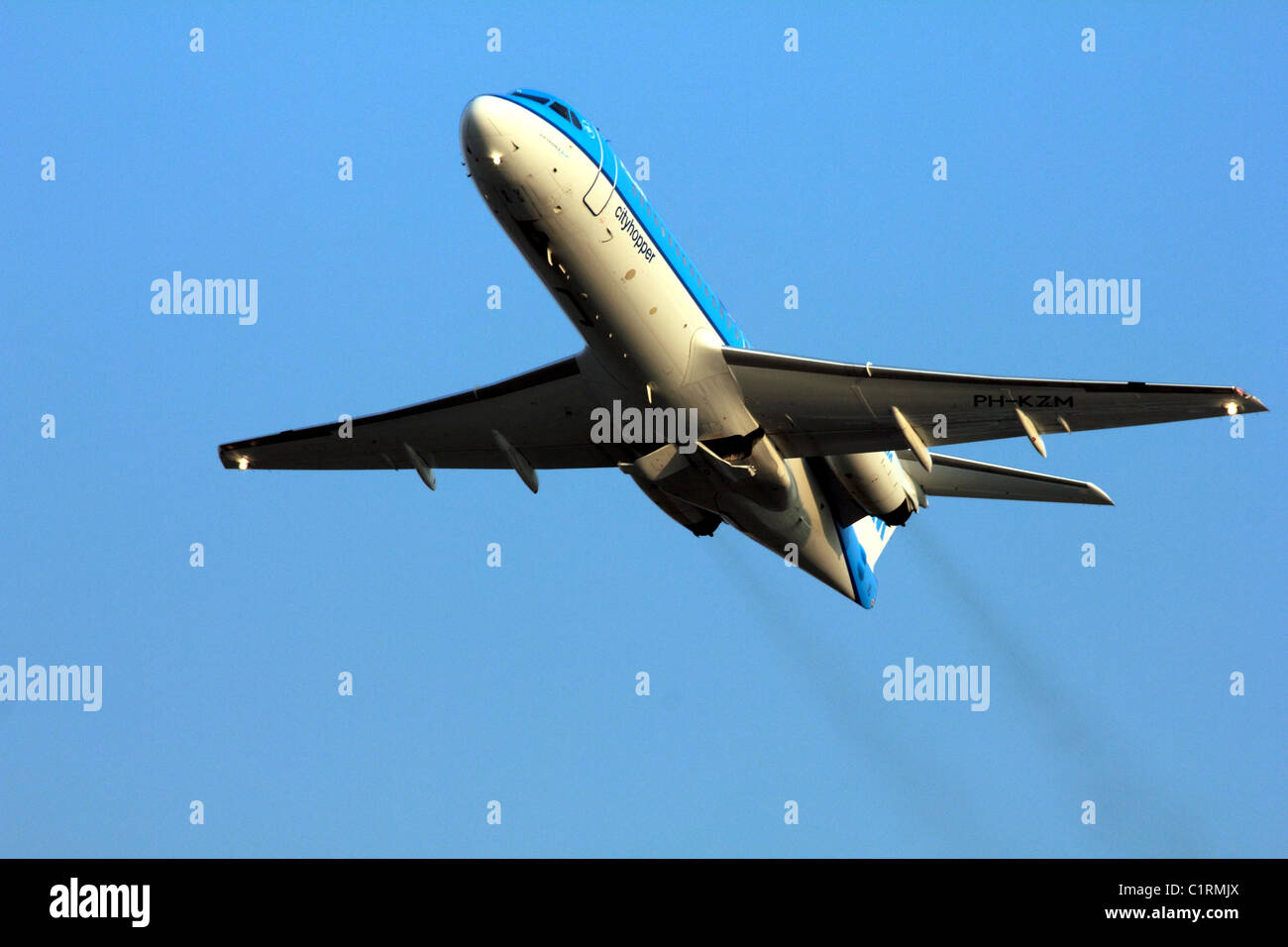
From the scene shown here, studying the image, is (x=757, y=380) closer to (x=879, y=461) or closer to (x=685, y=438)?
(x=685, y=438)

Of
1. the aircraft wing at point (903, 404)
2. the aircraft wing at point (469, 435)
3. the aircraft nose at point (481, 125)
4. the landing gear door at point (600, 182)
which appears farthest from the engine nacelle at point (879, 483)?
the aircraft nose at point (481, 125)

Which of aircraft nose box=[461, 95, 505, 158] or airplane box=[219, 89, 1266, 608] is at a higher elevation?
aircraft nose box=[461, 95, 505, 158]

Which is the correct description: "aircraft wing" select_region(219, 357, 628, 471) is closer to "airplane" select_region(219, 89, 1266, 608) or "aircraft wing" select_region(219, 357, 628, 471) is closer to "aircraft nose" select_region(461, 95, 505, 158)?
"airplane" select_region(219, 89, 1266, 608)

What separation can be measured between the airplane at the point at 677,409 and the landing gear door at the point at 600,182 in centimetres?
4

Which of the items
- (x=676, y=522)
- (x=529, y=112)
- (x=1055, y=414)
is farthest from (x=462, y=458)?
(x=1055, y=414)

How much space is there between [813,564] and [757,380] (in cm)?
715

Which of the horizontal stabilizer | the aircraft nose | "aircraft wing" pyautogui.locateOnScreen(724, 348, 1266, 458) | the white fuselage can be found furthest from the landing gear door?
the horizontal stabilizer

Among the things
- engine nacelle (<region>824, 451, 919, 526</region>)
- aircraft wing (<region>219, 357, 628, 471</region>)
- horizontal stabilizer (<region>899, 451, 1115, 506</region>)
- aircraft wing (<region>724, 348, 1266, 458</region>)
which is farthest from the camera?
horizontal stabilizer (<region>899, 451, 1115, 506</region>)

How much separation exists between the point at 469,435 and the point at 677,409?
6.58 m

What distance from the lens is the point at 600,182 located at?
28.6m

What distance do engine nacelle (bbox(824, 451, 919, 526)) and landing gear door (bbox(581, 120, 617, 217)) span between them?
8.54m

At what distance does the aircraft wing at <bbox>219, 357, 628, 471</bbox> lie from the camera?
3369 centimetres

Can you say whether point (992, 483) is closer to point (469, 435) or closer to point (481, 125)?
point (469, 435)

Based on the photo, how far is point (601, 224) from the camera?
28.6 m
